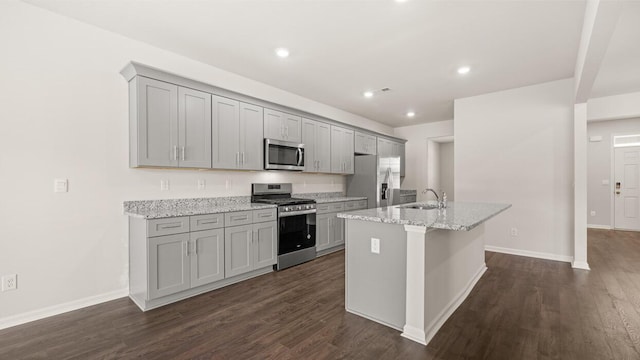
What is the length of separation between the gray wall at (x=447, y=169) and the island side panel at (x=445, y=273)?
16.7 ft

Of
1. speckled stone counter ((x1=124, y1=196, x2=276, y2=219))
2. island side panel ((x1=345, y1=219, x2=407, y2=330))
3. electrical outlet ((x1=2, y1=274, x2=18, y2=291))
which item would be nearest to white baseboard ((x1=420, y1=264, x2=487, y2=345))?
island side panel ((x1=345, y1=219, x2=407, y2=330))

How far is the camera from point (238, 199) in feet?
13.3

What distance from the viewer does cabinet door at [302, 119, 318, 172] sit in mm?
4762

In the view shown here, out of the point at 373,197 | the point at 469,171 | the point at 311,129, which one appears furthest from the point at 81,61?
the point at 469,171

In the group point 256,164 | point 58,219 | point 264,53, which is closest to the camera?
point 58,219

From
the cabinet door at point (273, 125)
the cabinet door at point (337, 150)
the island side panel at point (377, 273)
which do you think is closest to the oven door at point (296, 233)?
the cabinet door at point (273, 125)

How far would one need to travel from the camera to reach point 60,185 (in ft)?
8.66

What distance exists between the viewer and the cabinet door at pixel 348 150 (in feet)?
18.3

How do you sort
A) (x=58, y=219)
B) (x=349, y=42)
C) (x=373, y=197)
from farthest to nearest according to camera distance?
1. (x=373, y=197)
2. (x=349, y=42)
3. (x=58, y=219)

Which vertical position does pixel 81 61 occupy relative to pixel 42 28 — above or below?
below

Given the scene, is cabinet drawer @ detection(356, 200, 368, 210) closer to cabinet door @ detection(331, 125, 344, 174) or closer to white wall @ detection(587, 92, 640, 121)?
cabinet door @ detection(331, 125, 344, 174)

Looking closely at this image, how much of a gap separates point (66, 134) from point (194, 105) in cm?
119

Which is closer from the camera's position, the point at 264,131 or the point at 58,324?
the point at 58,324

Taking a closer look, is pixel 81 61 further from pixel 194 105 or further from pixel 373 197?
pixel 373 197
